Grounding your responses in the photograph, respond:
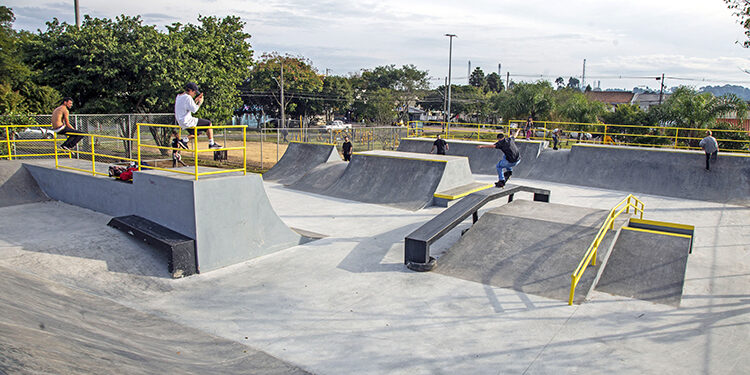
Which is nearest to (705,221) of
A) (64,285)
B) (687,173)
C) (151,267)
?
(687,173)

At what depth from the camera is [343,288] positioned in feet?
24.8

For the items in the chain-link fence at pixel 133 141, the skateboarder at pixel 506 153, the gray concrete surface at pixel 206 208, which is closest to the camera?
the gray concrete surface at pixel 206 208

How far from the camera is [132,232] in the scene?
825cm

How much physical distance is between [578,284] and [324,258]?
15.0ft

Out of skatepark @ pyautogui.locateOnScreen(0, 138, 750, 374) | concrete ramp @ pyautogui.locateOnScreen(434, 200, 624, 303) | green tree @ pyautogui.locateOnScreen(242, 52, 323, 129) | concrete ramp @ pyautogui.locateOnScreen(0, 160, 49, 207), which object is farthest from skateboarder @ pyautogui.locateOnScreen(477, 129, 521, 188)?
green tree @ pyautogui.locateOnScreen(242, 52, 323, 129)

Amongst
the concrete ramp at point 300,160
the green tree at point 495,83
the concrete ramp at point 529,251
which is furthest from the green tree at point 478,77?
the concrete ramp at point 529,251

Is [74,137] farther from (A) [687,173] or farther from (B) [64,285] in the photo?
(A) [687,173]

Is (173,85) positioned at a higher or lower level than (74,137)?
higher

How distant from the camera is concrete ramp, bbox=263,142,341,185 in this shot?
19597mm

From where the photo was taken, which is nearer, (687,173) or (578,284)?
(578,284)

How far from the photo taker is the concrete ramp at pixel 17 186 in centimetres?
1030

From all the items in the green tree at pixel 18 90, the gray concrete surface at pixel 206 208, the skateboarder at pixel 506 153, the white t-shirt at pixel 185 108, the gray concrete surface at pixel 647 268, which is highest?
the green tree at pixel 18 90

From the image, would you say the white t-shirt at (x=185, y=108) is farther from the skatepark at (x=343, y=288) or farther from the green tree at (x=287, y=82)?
the green tree at (x=287, y=82)

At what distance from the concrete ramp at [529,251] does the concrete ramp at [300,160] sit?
1120cm
